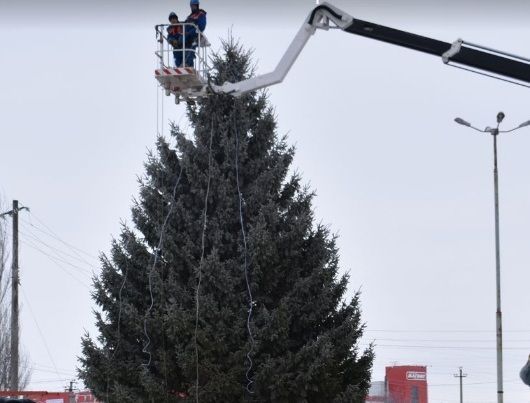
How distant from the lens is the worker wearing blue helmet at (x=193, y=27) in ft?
69.7

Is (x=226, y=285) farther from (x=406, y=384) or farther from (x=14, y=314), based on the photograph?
(x=406, y=384)

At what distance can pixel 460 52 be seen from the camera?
59.4ft

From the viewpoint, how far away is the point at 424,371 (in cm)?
7800

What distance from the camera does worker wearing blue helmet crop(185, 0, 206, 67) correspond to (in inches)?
837

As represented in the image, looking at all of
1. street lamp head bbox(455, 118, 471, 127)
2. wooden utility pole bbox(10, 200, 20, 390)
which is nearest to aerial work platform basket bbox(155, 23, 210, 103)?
street lamp head bbox(455, 118, 471, 127)

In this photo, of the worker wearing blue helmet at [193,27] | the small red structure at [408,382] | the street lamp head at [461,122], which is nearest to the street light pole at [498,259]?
the street lamp head at [461,122]

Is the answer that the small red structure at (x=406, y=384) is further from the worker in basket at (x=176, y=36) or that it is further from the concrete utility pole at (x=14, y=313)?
the worker in basket at (x=176, y=36)

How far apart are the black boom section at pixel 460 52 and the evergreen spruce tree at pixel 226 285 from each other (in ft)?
22.4

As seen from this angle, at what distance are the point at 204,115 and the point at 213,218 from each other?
8.80 ft

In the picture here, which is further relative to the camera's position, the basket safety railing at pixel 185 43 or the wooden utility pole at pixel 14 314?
the wooden utility pole at pixel 14 314

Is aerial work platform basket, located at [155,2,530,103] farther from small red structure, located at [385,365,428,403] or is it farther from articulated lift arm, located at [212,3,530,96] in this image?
small red structure, located at [385,365,428,403]

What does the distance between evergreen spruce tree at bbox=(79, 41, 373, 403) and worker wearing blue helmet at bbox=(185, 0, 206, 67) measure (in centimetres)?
342

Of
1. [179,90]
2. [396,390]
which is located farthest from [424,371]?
[179,90]

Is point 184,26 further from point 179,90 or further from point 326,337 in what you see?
point 326,337
